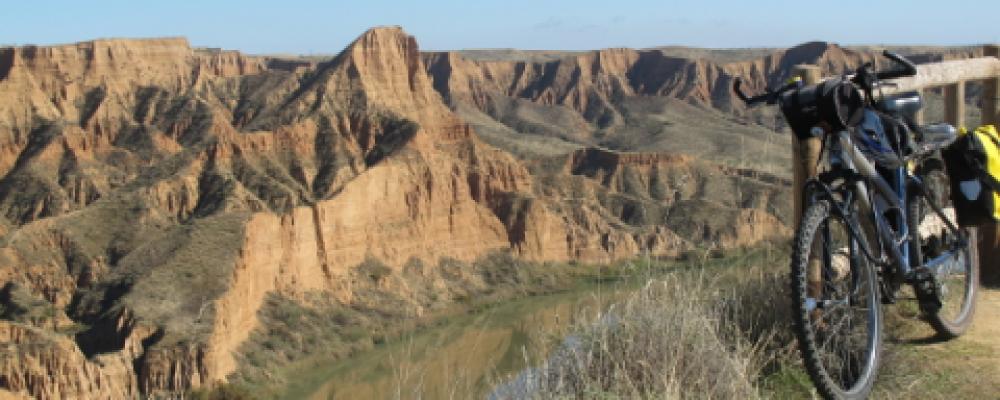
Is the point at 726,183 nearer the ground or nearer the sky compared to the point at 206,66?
nearer the ground

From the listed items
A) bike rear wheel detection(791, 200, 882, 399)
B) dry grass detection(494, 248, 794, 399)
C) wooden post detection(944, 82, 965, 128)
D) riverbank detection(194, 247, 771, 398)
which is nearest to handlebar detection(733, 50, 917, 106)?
bike rear wheel detection(791, 200, 882, 399)

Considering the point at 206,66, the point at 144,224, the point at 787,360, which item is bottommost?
the point at 144,224

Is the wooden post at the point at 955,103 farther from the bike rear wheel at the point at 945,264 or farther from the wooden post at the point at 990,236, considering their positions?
the bike rear wheel at the point at 945,264

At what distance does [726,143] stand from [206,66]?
160 feet

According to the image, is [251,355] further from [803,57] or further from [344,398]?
[803,57]

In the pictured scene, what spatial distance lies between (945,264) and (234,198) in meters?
44.2

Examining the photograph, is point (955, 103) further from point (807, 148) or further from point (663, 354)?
point (663, 354)

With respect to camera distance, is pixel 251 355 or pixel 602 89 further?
pixel 602 89

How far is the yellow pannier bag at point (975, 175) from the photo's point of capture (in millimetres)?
4941

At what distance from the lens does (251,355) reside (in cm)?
3422

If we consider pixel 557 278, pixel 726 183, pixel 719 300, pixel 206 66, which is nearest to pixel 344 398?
pixel 719 300

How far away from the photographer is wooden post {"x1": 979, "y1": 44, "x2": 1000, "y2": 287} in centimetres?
681

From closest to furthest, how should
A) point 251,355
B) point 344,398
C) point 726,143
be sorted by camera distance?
point 344,398
point 251,355
point 726,143

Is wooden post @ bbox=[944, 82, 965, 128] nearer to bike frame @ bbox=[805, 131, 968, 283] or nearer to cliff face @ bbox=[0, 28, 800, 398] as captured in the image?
bike frame @ bbox=[805, 131, 968, 283]
